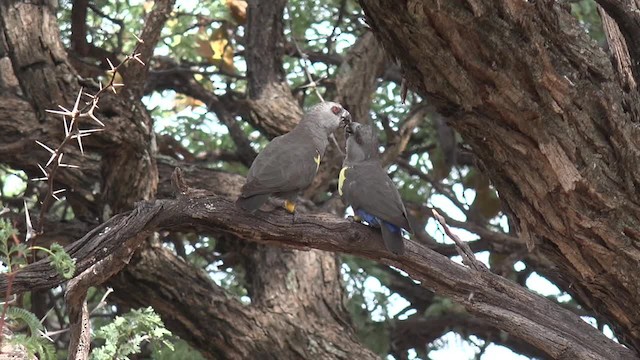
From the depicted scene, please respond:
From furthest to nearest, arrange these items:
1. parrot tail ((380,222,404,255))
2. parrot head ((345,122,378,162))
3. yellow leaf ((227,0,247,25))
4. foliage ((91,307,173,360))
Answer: yellow leaf ((227,0,247,25))
parrot head ((345,122,378,162))
parrot tail ((380,222,404,255))
foliage ((91,307,173,360))

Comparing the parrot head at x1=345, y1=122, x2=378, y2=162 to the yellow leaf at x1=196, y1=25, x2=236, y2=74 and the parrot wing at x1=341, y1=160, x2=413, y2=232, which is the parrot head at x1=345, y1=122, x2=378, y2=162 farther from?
the yellow leaf at x1=196, y1=25, x2=236, y2=74

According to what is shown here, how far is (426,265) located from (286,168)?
2.57 ft

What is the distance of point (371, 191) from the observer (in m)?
4.43

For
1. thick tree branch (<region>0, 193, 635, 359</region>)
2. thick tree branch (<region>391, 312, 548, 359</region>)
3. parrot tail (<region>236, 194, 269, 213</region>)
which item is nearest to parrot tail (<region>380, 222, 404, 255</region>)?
thick tree branch (<region>0, 193, 635, 359</region>)

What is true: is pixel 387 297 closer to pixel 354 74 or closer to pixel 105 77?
pixel 354 74

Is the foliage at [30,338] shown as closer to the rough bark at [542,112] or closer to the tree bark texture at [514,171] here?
the tree bark texture at [514,171]

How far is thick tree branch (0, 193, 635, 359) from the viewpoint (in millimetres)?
4254

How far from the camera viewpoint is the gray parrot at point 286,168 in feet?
14.0

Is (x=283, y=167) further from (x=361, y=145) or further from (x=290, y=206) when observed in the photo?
(x=361, y=145)

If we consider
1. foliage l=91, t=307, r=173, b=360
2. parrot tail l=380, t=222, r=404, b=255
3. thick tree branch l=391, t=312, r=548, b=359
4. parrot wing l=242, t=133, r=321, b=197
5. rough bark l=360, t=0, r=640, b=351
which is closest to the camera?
foliage l=91, t=307, r=173, b=360

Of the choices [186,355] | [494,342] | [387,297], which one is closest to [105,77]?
[186,355]

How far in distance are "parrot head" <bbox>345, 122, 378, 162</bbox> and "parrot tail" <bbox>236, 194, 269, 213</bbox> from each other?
0.79 metres

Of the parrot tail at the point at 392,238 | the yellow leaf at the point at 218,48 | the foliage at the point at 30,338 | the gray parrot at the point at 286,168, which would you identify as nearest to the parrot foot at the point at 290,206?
the gray parrot at the point at 286,168

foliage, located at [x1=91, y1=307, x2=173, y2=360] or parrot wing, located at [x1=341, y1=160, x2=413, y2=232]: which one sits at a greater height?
parrot wing, located at [x1=341, y1=160, x2=413, y2=232]
